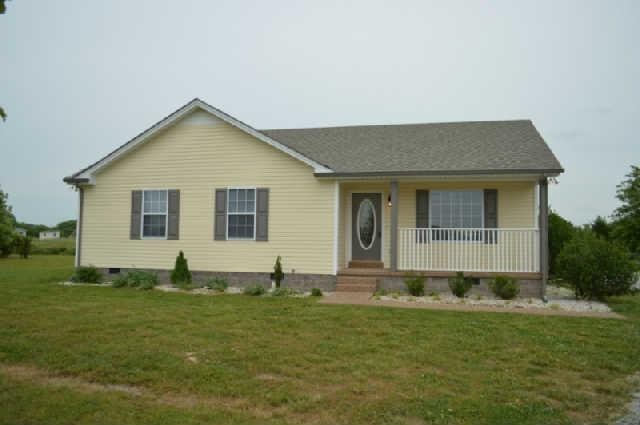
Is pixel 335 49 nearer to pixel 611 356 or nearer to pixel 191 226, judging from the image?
pixel 191 226

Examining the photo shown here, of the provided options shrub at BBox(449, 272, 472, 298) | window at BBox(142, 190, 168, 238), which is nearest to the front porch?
shrub at BBox(449, 272, 472, 298)

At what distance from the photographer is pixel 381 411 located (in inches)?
165

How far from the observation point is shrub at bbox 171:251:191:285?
1262 centimetres

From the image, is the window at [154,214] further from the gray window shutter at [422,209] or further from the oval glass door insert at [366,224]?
the gray window shutter at [422,209]

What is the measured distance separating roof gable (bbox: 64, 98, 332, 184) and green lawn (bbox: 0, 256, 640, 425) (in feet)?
15.9

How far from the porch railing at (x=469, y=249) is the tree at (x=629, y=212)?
2874 centimetres

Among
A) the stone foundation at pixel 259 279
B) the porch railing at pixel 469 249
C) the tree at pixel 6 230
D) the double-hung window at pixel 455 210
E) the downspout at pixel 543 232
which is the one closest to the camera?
the downspout at pixel 543 232

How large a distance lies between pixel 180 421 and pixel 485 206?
35.2ft

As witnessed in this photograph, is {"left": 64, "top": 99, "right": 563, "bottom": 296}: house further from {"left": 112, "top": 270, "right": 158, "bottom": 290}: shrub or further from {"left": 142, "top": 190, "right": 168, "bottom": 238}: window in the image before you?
{"left": 112, "top": 270, "right": 158, "bottom": 290}: shrub

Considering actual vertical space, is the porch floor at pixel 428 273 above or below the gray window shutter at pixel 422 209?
below

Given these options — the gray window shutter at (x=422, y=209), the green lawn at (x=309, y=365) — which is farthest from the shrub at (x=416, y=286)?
the green lawn at (x=309, y=365)

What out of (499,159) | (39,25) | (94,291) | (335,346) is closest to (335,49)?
(499,159)

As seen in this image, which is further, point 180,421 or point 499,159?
point 499,159

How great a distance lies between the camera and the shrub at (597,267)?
10.7 metres
